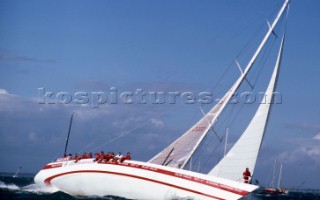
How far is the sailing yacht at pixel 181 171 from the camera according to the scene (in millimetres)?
19922

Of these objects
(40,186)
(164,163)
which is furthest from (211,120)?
(40,186)

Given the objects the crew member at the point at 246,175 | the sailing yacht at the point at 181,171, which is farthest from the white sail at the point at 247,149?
the crew member at the point at 246,175

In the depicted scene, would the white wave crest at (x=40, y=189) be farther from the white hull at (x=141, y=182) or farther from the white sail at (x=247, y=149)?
the white sail at (x=247, y=149)

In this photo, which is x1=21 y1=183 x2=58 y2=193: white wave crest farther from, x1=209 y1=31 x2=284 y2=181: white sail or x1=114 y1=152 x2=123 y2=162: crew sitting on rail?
x1=209 y1=31 x2=284 y2=181: white sail

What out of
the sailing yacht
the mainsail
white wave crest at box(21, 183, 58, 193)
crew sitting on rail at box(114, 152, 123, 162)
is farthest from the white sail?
white wave crest at box(21, 183, 58, 193)

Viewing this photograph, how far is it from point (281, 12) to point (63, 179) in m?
14.0

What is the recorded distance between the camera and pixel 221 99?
23.8 meters

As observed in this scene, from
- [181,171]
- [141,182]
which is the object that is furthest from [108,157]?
[181,171]

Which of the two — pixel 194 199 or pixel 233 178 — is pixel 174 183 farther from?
pixel 233 178

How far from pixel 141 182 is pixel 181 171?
6.36ft

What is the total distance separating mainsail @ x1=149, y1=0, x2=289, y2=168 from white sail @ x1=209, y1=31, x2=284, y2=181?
150cm

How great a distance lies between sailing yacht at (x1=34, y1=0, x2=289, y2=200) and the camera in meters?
19.9

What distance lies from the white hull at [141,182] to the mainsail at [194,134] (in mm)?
1943

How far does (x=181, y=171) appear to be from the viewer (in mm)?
20391
